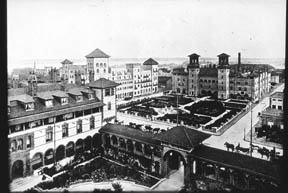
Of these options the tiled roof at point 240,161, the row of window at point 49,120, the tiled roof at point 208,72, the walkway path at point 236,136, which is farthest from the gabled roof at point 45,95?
the tiled roof at point 208,72

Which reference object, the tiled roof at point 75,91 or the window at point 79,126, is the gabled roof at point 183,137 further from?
the tiled roof at point 75,91

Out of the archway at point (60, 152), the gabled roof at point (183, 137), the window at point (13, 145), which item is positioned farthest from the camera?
the archway at point (60, 152)

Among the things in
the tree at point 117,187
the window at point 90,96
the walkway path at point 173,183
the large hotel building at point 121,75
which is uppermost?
the large hotel building at point 121,75

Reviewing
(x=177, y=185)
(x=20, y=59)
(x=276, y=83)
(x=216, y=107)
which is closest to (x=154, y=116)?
(x=216, y=107)

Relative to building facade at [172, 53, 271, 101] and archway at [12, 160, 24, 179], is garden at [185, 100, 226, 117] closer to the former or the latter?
building facade at [172, 53, 271, 101]

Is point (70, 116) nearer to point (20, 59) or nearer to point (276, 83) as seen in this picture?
point (20, 59)

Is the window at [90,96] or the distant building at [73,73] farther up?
the distant building at [73,73]
